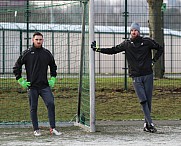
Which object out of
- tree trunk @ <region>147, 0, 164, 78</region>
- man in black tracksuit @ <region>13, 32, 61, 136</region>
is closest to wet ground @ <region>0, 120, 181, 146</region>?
man in black tracksuit @ <region>13, 32, 61, 136</region>

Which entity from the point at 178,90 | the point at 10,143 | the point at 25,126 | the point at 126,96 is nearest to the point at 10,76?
the point at 126,96

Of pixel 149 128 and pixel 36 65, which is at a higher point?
pixel 36 65

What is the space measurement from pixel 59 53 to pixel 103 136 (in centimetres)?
639

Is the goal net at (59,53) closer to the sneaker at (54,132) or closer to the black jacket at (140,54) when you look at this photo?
the sneaker at (54,132)

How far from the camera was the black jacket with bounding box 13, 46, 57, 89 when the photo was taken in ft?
32.8

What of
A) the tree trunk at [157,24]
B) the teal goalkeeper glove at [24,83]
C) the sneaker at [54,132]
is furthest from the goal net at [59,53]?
the tree trunk at [157,24]

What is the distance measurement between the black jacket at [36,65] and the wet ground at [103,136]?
0.92m

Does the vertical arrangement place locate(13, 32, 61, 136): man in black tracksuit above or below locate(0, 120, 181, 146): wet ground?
above

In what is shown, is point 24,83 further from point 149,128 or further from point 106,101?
point 106,101

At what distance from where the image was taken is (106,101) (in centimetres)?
1617

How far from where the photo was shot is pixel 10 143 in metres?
9.06

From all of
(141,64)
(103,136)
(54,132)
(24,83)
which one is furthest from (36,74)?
(141,64)

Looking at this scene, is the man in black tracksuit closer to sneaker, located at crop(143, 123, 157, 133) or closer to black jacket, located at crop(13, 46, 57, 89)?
black jacket, located at crop(13, 46, 57, 89)

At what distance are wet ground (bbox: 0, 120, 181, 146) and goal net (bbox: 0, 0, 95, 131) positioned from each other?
0.40 m
